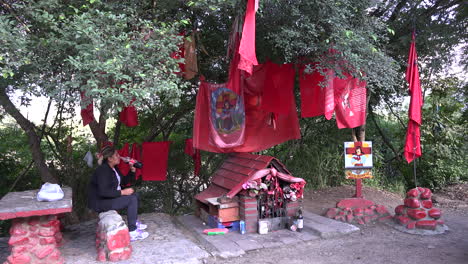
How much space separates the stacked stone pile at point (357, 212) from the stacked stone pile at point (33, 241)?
4.42m

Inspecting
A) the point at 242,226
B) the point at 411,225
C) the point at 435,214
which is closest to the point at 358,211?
the point at 411,225

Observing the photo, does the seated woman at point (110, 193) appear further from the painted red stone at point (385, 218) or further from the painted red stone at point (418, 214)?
the painted red stone at point (418, 214)

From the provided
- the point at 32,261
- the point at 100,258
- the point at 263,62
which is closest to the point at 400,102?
the point at 263,62

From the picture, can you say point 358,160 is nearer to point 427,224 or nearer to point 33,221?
point 427,224

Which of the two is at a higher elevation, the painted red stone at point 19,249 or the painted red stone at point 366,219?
the painted red stone at point 19,249

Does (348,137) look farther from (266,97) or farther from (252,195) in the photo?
(252,195)

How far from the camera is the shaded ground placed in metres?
4.27

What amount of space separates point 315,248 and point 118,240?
264cm

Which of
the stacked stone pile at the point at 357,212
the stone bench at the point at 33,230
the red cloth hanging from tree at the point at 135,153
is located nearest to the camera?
the stone bench at the point at 33,230

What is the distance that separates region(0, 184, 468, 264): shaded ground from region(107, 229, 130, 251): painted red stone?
0.22 m

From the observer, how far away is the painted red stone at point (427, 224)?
5.47m

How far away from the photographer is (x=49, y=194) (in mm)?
4043

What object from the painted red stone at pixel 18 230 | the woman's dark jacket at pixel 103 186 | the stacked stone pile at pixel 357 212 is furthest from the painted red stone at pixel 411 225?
the painted red stone at pixel 18 230

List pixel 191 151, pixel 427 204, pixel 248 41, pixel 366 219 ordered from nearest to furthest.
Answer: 1. pixel 248 41
2. pixel 427 204
3. pixel 366 219
4. pixel 191 151
